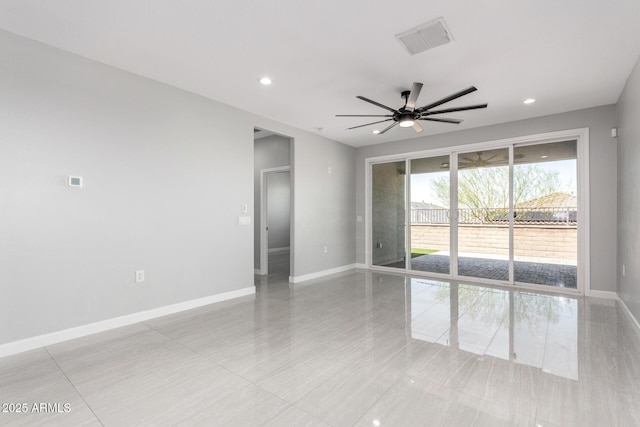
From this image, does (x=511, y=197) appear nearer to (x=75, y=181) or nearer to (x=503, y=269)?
(x=503, y=269)

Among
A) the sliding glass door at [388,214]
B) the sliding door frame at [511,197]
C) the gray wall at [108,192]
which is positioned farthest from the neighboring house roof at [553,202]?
the gray wall at [108,192]

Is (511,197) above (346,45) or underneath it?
underneath

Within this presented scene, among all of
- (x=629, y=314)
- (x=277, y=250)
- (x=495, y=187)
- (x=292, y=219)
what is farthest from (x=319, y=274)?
(x=629, y=314)

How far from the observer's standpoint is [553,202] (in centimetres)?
474

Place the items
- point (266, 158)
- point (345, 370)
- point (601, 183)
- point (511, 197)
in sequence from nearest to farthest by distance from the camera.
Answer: point (345, 370), point (601, 183), point (511, 197), point (266, 158)

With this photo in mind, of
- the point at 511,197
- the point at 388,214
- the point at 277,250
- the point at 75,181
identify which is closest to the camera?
the point at 75,181

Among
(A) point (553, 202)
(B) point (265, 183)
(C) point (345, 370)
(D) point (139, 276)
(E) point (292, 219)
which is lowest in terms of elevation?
(C) point (345, 370)

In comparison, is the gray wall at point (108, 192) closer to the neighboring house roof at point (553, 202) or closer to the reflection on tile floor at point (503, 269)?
the reflection on tile floor at point (503, 269)

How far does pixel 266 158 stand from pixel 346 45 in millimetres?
3781

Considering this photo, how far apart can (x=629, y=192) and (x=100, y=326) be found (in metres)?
5.89

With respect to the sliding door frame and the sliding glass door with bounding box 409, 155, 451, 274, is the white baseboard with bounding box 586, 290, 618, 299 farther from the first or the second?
the sliding glass door with bounding box 409, 155, 451, 274

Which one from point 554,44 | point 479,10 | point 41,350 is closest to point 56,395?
point 41,350

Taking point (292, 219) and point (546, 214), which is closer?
point (546, 214)

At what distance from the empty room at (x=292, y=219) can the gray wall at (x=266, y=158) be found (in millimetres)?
765
